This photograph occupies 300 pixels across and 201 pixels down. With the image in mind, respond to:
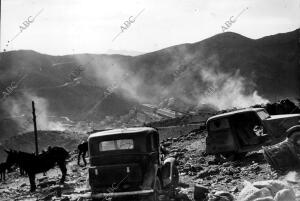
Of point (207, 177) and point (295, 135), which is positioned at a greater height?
point (295, 135)

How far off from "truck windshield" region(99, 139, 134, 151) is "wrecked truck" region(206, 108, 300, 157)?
572 cm

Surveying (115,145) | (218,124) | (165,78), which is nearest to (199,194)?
(115,145)

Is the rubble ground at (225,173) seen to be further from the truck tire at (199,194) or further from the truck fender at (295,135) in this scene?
the truck fender at (295,135)

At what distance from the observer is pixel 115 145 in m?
9.39

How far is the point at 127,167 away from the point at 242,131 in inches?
279

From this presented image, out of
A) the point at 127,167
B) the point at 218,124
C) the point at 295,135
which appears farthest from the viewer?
the point at 218,124

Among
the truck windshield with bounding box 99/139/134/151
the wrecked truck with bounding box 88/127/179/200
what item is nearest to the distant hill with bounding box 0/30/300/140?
the wrecked truck with bounding box 88/127/179/200

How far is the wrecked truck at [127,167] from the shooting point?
8.60 meters

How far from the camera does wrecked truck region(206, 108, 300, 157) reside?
12820 mm

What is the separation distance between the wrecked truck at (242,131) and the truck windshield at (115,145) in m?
5.72

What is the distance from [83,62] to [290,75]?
5729 centimetres

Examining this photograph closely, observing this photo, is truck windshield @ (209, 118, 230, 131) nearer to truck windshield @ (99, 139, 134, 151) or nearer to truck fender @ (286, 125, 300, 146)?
truck fender @ (286, 125, 300, 146)

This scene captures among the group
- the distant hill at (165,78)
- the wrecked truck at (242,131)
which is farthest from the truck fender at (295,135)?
the distant hill at (165,78)

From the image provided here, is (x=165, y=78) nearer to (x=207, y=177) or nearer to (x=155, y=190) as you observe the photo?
(x=207, y=177)
